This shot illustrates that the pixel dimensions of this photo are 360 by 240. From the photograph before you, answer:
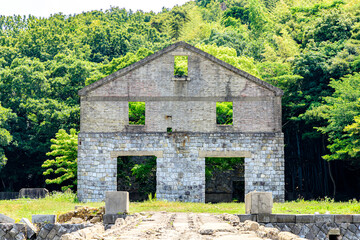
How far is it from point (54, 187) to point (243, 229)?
29.5 meters

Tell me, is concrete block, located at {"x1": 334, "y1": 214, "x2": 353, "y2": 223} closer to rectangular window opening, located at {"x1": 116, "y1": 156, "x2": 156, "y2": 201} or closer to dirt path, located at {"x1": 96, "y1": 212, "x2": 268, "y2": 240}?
dirt path, located at {"x1": 96, "y1": 212, "x2": 268, "y2": 240}

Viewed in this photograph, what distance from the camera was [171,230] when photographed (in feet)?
45.0

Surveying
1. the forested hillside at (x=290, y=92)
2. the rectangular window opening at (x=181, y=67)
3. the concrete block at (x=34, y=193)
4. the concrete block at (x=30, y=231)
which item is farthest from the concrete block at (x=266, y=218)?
the rectangular window opening at (x=181, y=67)

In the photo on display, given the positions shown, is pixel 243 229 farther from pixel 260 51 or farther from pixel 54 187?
pixel 260 51

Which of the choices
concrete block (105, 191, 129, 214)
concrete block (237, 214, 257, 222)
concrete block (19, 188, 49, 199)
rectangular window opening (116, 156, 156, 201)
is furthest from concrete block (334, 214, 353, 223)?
concrete block (19, 188, 49, 199)

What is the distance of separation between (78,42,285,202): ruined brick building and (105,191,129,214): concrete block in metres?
10.4

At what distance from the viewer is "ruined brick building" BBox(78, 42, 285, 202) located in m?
28.8

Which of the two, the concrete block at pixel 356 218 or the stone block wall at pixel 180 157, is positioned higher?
the stone block wall at pixel 180 157

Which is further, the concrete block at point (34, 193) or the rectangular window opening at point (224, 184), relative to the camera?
the rectangular window opening at point (224, 184)

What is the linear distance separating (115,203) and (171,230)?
482 cm

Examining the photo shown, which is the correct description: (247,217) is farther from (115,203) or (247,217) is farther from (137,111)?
(137,111)

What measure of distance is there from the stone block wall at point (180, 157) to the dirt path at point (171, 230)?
449 inches

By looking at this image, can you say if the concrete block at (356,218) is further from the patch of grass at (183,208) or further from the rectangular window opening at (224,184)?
the rectangular window opening at (224,184)

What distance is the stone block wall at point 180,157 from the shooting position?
94.2ft
